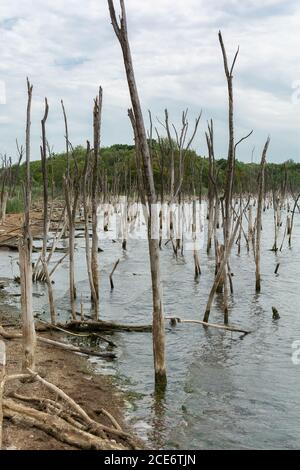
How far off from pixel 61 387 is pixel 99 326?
8.62 ft

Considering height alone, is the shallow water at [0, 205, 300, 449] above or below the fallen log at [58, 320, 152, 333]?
below

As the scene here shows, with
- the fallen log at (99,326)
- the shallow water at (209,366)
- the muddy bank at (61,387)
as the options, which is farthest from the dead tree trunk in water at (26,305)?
the fallen log at (99,326)

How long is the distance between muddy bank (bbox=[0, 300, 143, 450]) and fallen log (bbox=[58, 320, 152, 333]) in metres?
0.77

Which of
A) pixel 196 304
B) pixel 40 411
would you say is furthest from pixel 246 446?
pixel 196 304

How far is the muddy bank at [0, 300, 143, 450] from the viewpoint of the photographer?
4.61 meters

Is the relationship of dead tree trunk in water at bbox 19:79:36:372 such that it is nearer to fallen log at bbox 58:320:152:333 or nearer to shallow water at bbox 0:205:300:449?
shallow water at bbox 0:205:300:449

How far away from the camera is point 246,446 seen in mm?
5504

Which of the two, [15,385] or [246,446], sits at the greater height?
[15,385]

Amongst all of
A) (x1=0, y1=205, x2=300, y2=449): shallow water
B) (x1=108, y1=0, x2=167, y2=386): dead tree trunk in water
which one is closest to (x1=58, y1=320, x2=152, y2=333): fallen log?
(x1=0, y1=205, x2=300, y2=449): shallow water

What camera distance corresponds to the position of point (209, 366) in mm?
8016

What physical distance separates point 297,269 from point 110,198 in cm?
1872

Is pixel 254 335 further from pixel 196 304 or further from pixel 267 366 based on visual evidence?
pixel 196 304

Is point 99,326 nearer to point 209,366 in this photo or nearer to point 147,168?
point 209,366

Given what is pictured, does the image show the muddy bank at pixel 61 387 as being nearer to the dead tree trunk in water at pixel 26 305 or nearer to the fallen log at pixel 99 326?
the dead tree trunk in water at pixel 26 305
